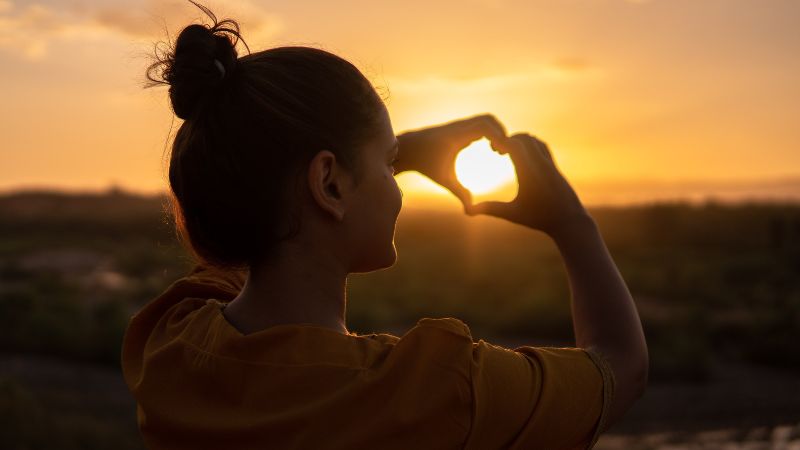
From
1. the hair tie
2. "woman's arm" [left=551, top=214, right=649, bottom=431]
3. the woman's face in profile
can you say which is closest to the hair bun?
the hair tie

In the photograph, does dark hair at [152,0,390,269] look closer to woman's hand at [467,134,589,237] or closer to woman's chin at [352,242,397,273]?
woman's chin at [352,242,397,273]

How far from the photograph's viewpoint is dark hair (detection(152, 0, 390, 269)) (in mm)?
1405

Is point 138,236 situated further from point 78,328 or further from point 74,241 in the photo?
point 78,328

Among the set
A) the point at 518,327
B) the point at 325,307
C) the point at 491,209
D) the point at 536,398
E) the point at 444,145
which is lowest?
the point at 518,327

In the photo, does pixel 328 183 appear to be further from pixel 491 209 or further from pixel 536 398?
pixel 536 398

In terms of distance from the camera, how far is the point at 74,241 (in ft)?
174

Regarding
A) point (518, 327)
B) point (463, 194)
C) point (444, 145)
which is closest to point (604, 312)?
point (463, 194)

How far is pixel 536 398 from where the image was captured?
1288mm

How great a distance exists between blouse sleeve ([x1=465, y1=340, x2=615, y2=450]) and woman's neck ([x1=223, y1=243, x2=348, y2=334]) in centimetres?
26

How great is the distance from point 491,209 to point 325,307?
0.29m

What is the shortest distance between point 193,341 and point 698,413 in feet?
29.9

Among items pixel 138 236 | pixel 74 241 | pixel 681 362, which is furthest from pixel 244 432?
pixel 138 236

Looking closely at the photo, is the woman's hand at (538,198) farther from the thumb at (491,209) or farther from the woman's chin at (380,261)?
the woman's chin at (380,261)

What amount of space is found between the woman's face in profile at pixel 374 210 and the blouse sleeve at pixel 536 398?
0.78ft
